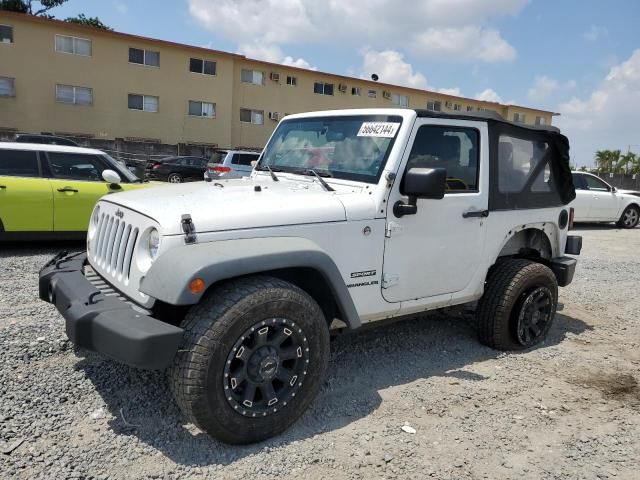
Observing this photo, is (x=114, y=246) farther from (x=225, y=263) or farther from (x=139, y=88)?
(x=139, y=88)

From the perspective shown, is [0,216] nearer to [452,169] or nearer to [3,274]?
[3,274]

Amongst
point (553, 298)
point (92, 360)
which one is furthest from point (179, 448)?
point (553, 298)

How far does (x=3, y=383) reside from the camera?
3.34 m

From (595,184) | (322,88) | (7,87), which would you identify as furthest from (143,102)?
(595,184)

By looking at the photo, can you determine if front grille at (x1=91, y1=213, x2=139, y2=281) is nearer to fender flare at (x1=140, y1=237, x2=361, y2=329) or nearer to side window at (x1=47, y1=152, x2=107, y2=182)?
fender flare at (x1=140, y1=237, x2=361, y2=329)

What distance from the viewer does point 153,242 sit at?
2.89 meters

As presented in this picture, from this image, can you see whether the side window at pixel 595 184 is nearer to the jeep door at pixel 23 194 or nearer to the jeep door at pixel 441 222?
the jeep door at pixel 441 222

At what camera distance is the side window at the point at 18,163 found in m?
7.16

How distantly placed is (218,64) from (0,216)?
24.5m

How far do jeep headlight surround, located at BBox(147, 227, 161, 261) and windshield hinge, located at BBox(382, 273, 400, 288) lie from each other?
4.87 ft

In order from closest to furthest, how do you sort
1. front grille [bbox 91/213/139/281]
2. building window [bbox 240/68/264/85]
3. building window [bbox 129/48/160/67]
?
1. front grille [bbox 91/213/139/281]
2. building window [bbox 129/48/160/67]
3. building window [bbox 240/68/264/85]

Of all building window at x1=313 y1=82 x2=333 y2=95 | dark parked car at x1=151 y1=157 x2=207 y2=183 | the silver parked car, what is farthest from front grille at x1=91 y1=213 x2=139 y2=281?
building window at x1=313 y1=82 x2=333 y2=95

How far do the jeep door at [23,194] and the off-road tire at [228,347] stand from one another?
5445 mm

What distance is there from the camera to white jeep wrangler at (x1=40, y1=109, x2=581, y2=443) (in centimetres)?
266
